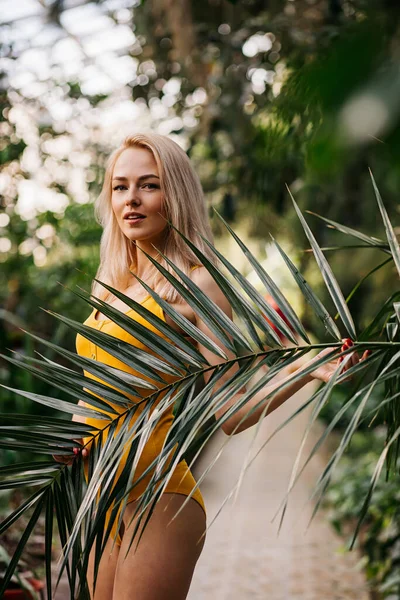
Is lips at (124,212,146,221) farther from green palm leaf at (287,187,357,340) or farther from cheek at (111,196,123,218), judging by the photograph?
green palm leaf at (287,187,357,340)

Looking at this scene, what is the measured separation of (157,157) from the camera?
65.4 inches

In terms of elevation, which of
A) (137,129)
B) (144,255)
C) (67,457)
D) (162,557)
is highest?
(137,129)

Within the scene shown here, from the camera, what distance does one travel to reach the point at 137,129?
555cm

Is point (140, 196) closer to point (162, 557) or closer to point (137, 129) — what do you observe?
point (162, 557)

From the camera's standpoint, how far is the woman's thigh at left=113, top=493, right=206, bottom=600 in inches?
56.0

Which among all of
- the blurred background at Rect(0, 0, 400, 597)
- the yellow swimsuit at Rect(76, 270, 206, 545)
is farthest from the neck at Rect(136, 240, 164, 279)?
the blurred background at Rect(0, 0, 400, 597)

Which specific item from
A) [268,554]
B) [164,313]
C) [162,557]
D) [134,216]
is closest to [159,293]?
[164,313]

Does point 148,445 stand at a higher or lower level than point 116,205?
lower

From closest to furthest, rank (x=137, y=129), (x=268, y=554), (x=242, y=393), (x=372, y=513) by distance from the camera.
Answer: (x=242, y=393), (x=372, y=513), (x=268, y=554), (x=137, y=129)

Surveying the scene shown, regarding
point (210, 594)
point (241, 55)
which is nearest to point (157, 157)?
point (241, 55)

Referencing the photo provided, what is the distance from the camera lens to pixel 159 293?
1.63m

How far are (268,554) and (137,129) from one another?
3203 millimetres

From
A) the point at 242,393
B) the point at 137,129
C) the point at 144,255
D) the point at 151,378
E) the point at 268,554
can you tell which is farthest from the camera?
the point at 137,129

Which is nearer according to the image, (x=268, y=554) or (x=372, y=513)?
(x=372, y=513)
